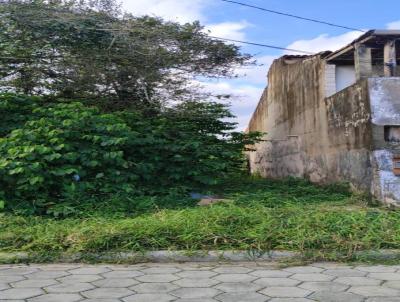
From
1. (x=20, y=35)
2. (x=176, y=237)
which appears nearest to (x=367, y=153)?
(x=176, y=237)

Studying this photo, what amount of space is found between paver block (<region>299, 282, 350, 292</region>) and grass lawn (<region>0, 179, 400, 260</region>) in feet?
2.94

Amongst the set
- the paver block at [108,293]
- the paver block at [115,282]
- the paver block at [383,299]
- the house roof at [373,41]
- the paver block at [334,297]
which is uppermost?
the house roof at [373,41]

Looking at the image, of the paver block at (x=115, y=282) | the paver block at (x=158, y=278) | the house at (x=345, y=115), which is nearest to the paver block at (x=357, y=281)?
the paver block at (x=158, y=278)

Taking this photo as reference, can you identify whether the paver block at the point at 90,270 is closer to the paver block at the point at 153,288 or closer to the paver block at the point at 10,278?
the paver block at the point at 10,278

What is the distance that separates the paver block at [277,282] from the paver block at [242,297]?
0.36 metres

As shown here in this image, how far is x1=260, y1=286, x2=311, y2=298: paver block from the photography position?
12.6 ft

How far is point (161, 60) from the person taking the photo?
10.7 meters

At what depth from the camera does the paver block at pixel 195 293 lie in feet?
12.6

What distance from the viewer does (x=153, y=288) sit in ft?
13.3

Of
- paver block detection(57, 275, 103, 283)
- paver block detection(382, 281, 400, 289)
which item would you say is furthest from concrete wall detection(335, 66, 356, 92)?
paver block detection(57, 275, 103, 283)

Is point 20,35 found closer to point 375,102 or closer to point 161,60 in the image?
point 161,60

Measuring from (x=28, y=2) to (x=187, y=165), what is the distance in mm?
5137

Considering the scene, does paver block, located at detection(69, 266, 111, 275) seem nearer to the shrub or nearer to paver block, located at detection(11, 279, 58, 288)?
paver block, located at detection(11, 279, 58, 288)

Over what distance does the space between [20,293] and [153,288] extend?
1.10m
